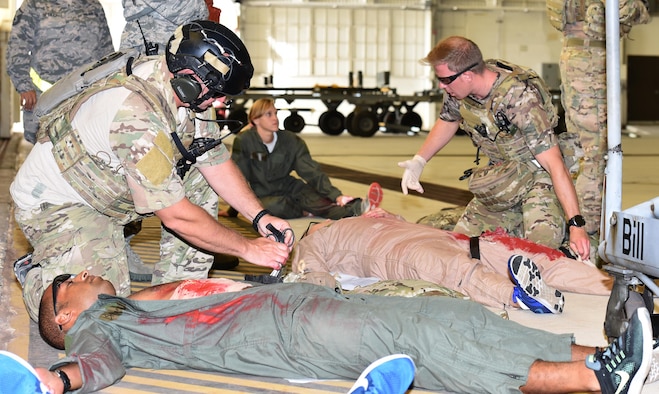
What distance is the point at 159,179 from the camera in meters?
3.43

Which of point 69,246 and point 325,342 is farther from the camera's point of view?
point 69,246

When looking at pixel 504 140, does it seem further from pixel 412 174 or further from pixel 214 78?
pixel 214 78

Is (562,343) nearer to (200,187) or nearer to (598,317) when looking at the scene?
(598,317)

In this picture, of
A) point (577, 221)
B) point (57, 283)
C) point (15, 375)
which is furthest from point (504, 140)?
point (15, 375)

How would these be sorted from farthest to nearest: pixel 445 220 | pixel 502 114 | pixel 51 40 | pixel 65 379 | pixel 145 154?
pixel 51 40
pixel 445 220
pixel 502 114
pixel 145 154
pixel 65 379

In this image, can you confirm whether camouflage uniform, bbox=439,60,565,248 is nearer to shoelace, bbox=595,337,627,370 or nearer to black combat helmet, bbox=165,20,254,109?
black combat helmet, bbox=165,20,254,109

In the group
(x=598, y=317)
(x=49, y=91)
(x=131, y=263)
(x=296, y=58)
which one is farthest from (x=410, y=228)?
(x=296, y=58)

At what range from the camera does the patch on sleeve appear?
11.2 feet

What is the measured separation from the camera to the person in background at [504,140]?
15.9 ft

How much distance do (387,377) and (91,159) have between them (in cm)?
156

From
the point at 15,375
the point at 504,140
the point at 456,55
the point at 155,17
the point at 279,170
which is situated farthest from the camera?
the point at 279,170

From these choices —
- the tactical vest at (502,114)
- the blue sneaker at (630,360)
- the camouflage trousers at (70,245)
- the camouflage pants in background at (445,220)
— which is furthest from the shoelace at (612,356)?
the camouflage pants in background at (445,220)

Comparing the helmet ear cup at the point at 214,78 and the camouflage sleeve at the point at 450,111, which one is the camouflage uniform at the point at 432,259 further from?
the helmet ear cup at the point at 214,78

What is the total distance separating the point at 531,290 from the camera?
3.96 meters
